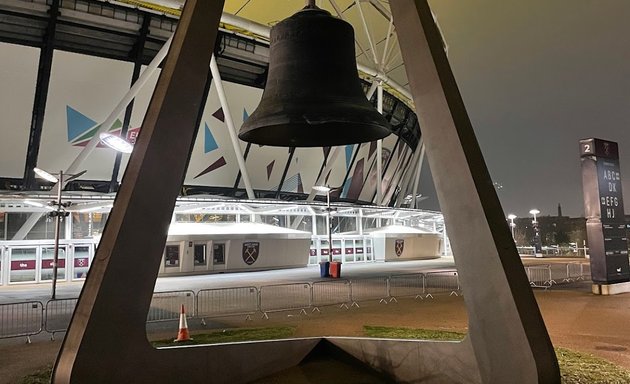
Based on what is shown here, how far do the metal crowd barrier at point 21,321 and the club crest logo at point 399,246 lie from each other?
30.6 metres

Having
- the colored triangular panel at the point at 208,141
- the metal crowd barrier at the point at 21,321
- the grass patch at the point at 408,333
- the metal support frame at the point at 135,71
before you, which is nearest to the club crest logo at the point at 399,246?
the colored triangular panel at the point at 208,141

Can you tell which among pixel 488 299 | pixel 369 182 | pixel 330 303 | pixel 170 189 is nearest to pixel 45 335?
pixel 330 303

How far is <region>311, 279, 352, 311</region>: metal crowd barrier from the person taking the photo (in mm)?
14369

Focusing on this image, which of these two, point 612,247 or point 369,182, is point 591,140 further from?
point 369,182

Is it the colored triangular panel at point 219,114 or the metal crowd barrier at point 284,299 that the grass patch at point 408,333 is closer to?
the metal crowd barrier at point 284,299

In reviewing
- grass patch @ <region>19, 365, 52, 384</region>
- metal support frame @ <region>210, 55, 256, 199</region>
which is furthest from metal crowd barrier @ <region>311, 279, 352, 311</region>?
metal support frame @ <region>210, 55, 256, 199</region>

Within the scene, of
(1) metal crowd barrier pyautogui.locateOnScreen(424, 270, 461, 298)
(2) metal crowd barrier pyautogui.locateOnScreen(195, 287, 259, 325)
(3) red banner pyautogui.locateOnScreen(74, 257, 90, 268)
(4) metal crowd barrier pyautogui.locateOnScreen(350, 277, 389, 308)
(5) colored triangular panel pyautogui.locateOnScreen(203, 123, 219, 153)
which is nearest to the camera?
(2) metal crowd barrier pyautogui.locateOnScreen(195, 287, 259, 325)

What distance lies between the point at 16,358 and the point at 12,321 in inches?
205

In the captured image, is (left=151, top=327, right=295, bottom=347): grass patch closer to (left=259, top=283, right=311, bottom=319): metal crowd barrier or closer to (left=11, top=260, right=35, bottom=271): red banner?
(left=259, top=283, right=311, bottom=319): metal crowd barrier

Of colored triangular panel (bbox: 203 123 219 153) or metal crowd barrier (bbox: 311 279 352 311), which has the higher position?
colored triangular panel (bbox: 203 123 219 153)

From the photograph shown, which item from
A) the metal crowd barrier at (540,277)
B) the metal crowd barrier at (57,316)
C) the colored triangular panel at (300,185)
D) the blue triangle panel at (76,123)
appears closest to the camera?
the metal crowd barrier at (57,316)

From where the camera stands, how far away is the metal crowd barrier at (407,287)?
16.4 meters

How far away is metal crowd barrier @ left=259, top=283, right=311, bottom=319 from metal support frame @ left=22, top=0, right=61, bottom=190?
17.1 m

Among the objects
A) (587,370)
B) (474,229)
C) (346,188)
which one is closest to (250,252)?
(346,188)
